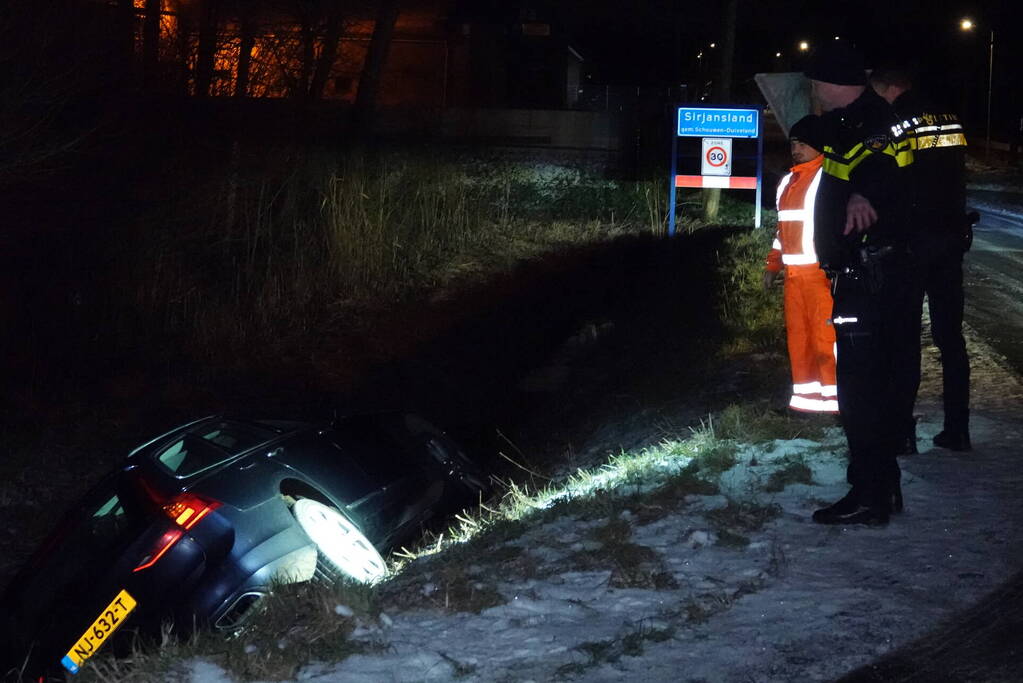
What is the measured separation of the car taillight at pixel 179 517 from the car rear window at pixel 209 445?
60cm

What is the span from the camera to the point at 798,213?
686 cm

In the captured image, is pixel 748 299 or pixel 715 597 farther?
pixel 748 299

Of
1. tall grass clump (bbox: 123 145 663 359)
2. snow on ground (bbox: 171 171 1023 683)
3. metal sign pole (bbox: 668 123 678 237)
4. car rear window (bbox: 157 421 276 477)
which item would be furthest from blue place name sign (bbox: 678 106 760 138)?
snow on ground (bbox: 171 171 1023 683)

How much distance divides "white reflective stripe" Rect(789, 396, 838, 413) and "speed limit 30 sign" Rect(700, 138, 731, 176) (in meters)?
10.0

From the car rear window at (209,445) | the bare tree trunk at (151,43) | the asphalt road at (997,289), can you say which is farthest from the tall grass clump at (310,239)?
the car rear window at (209,445)

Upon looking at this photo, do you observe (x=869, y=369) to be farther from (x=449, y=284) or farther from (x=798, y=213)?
(x=449, y=284)

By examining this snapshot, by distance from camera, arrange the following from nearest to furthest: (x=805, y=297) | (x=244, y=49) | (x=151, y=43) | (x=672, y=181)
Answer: (x=805, y=297) → (x=151, y=43) → (x=672, y=181) → (x=244, y=49)

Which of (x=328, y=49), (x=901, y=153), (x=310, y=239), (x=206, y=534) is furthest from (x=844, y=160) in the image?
(x=328, y=49)

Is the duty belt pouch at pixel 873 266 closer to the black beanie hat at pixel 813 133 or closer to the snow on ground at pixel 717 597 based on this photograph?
the black beanie hat at pixel 813 133

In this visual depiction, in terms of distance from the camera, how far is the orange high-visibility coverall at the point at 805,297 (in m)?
6.81

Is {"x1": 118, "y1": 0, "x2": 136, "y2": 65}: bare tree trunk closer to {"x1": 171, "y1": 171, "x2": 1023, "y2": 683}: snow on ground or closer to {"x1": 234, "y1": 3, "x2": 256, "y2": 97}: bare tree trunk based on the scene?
{"x1": 234, "y1": 3, "x2": 256, "y2": 97}: bare tree trunk

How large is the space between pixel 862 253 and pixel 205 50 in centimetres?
1343

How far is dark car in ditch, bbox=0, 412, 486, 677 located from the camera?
5039 mm

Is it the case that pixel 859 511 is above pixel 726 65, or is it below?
below
